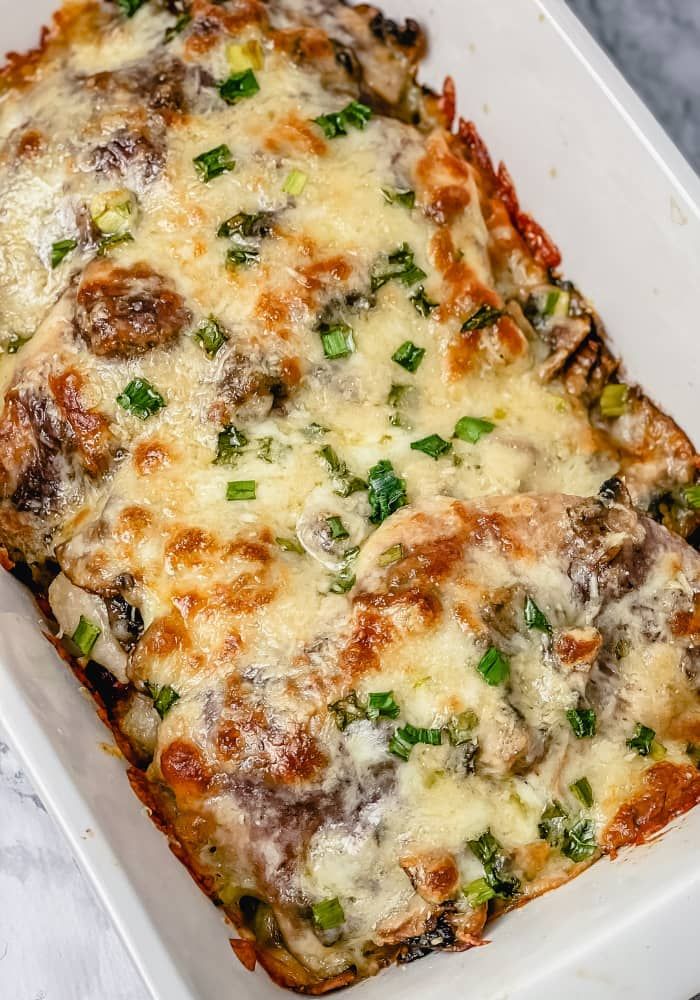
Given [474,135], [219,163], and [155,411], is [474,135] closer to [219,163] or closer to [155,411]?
[219,163]

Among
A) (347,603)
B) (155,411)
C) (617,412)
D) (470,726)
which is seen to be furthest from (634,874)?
(155,411)

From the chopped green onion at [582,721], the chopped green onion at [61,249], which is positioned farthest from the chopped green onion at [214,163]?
the chopped green onion at [582,721]

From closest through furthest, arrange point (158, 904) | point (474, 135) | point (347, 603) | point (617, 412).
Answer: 1. point (158, 904)
2. point (347, 603)
3. point (617, 412)
4. point (474, 135)

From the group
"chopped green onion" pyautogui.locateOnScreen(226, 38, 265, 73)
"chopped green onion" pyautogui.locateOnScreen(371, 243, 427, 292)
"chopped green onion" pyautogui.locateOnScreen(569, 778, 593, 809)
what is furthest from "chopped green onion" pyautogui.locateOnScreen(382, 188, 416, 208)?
"chopped green onion" pyautogui.locateOnScreen(569, 778, 593, 809)

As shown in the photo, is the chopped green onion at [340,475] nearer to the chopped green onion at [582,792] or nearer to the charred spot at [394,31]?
the chopped green onion at [582,792]

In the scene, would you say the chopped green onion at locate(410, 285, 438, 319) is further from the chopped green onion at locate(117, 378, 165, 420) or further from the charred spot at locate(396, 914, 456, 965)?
the charred spot at locate(396, 914, 456, 965)

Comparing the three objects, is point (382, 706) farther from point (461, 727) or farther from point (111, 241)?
point (111, 241)

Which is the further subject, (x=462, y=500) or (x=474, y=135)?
(x=474, y=135)
